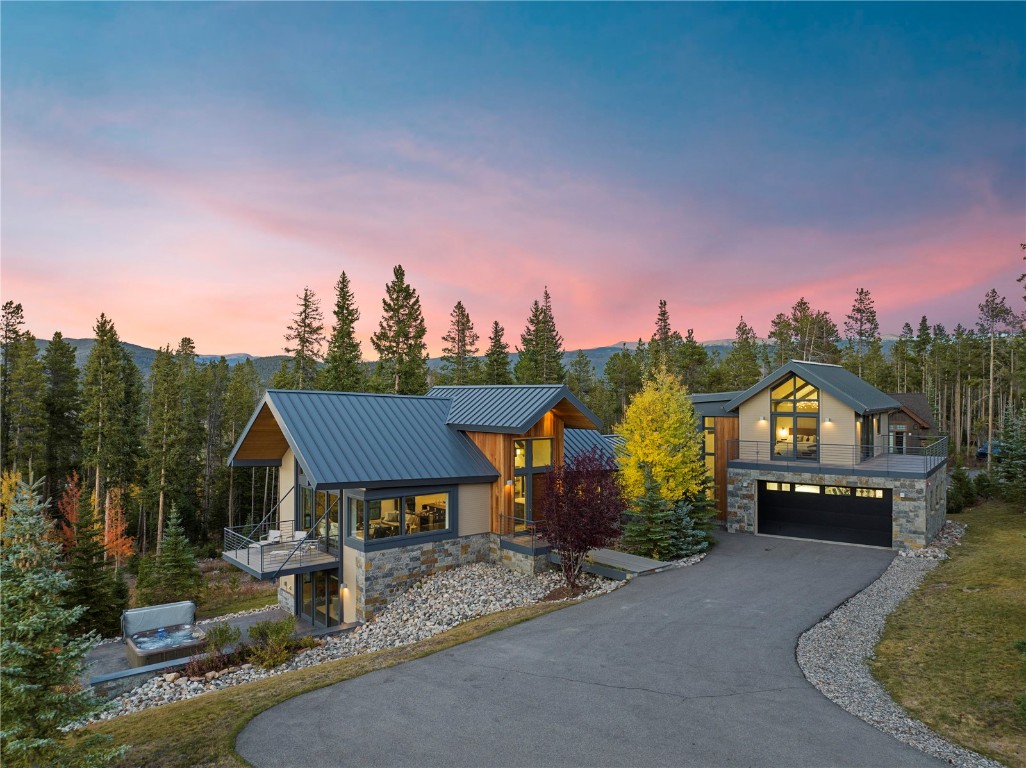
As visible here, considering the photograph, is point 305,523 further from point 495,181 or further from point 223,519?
point 223,519

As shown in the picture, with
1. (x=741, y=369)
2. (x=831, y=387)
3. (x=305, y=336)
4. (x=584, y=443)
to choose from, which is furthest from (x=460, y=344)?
(x=831, y=387)

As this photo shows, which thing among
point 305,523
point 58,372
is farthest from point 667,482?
point 58,372

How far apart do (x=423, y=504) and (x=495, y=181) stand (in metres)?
15.5

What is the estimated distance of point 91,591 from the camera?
1936 centimetres

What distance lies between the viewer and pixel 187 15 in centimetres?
1292

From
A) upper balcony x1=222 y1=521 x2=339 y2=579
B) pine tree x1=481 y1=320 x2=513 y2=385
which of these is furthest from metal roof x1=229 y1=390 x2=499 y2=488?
pine tree x1=481 y1=320 x2=513 y2=385

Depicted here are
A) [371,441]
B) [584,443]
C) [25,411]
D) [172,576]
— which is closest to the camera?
[371,441]

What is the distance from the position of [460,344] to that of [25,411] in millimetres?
32333

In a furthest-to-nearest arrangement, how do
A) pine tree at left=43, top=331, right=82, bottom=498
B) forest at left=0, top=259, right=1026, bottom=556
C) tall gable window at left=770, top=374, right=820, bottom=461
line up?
pine tree at left=43, top=331, right=82, bottom=498 → forest at left=0, top=259, right=1026, bottom=556 → tall gable window at left=770, top=374, right=820, bottom=461

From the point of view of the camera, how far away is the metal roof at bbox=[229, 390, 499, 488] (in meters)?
15.3

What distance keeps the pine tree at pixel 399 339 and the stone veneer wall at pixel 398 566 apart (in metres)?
21.7

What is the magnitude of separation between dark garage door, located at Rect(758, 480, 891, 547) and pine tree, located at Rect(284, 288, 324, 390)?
31.5 meters

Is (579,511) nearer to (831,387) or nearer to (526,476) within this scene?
(526,476)

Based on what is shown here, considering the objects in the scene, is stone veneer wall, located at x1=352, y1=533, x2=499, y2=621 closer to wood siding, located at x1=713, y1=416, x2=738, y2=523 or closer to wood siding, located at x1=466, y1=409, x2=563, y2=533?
wood siding, located at x1=466, y1=409, x2=563, y2=533
